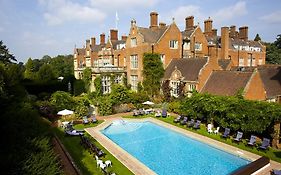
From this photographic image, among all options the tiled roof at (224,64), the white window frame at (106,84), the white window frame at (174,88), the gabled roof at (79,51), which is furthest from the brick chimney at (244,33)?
the gabled roof at (79,51)

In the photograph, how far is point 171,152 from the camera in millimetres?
16422

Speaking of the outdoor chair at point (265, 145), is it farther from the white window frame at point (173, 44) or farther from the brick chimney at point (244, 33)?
the brick chimney at point (244, 33)

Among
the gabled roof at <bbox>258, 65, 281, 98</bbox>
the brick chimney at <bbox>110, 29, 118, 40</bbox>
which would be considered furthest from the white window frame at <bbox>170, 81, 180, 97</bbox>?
the brick chimney at <bbox>110, 29, 118, 40</bbox>

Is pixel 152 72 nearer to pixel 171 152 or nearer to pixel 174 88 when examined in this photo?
pixel 174 88

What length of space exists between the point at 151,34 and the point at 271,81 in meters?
18.0

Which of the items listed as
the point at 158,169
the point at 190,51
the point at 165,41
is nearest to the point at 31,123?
the point at 158,169

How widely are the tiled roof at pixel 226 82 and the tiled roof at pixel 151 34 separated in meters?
10.5

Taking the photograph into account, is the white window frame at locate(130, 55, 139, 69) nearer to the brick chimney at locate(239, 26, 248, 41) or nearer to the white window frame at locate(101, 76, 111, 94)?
the white window frame at locate(101, 76, 111, 94)

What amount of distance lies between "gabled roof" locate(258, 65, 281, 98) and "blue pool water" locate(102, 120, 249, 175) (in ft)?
47.6

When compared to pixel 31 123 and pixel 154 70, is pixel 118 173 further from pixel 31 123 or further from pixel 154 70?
pixel 154 70

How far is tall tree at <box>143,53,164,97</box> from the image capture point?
3269 cm

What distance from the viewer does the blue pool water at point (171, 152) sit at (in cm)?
1373

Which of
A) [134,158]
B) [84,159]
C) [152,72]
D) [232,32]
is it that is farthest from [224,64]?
[84,159]

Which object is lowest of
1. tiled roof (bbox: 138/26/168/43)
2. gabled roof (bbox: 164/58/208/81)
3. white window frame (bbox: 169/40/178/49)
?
gabled roof (bbox: 164/58/208/81)
